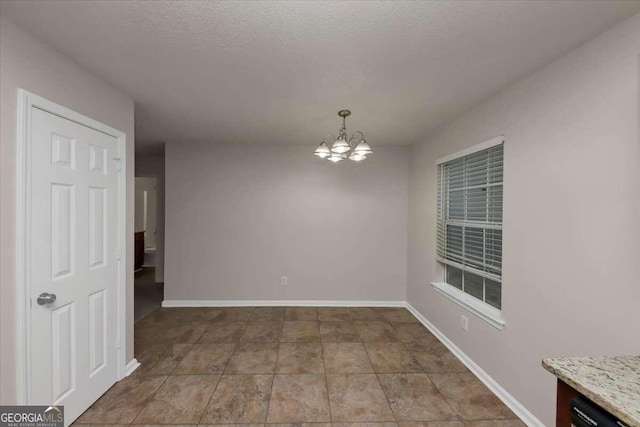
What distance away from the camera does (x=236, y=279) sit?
412cm

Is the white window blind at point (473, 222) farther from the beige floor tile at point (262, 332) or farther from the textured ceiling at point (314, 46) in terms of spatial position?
the beige floor tile at point (262, 332)

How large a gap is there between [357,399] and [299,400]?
17.7 inches

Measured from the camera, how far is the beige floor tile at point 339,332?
310cm

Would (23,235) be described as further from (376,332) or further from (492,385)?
(492,385)

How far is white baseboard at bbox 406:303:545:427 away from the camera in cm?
185

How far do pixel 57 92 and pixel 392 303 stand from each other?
14.2 feet

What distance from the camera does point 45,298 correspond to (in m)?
1.61

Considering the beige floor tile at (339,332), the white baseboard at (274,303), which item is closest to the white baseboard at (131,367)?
the white baseboard at (274,303)

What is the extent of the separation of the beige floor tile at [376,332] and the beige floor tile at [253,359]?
1.05 metres

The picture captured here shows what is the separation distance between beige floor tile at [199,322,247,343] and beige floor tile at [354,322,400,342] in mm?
1464

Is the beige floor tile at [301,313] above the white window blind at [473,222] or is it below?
below

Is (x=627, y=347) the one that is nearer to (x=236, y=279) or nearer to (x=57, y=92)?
(x=57, y=92)

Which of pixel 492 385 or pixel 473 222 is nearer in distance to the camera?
pixel 492 385

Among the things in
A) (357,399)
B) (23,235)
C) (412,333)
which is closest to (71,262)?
(23,235)
